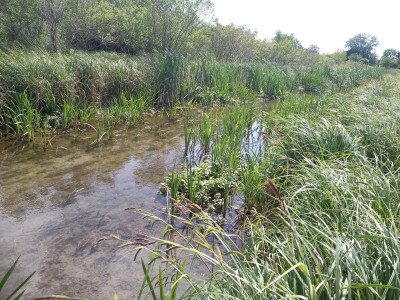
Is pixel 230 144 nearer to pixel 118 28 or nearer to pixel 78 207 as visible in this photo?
pixel 78 207

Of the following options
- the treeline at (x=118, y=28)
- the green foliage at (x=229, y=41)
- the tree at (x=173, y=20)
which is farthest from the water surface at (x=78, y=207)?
the green foliage at (x=229, y=41)

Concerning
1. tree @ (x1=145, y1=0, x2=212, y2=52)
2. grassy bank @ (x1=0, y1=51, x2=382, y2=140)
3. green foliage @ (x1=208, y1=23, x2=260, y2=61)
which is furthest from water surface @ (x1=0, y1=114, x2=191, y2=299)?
green foliage @ (x1=208, y1=23, x2=260, y2=61)

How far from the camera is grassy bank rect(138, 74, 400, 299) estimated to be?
151 cm

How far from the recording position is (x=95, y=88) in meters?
7.27

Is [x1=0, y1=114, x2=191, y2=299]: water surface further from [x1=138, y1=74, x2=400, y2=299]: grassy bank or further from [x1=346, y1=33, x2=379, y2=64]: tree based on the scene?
[x1=346, y1=33, x2=379, y2=64]: tree

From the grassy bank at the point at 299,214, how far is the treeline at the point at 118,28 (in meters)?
7.48

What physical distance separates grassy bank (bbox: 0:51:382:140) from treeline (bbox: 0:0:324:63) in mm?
2114

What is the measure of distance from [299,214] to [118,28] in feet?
53.5

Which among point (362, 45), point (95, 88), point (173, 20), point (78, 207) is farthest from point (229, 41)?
point (362, 45)

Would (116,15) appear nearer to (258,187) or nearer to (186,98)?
(186,98)

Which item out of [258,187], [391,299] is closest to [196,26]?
[258,187]

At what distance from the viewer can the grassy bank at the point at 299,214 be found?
1508mm

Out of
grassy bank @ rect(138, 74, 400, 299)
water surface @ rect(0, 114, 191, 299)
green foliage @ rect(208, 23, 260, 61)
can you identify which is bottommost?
water surface @ rect(0, 114, 191, 299)

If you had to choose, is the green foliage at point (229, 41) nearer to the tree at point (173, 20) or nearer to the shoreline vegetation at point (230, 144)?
the shoreline vegetation at point (230, 144)
